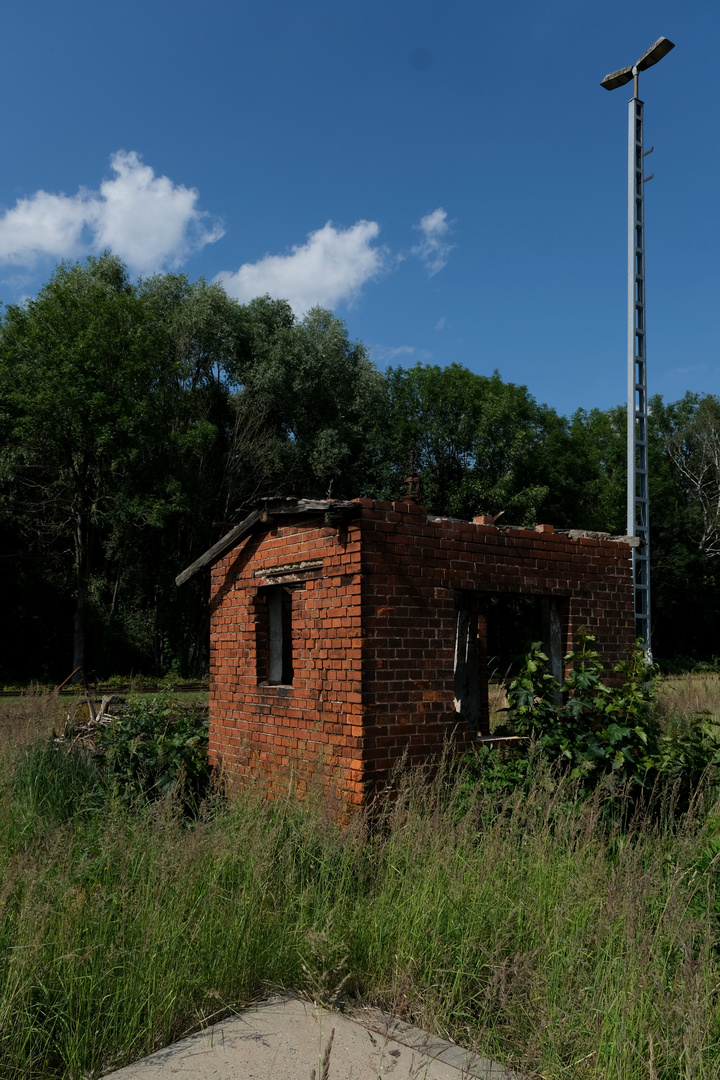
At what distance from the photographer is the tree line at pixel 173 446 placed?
77.2 ft

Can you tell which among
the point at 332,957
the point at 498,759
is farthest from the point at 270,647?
the point at 332,957

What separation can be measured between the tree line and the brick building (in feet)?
50.3

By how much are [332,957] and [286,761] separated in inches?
145

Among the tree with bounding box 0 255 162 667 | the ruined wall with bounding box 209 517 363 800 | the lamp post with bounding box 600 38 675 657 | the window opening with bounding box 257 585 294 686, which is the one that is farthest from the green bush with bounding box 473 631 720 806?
the tree with bounding box 0 255 162 667

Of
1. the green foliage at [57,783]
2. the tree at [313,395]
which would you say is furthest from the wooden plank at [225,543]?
the tree at [313,395]

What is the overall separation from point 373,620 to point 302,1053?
3644 mm

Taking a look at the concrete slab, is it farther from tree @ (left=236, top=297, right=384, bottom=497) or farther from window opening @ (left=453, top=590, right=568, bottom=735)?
tree @ (left=236, top=297, right=384, bottom=497)

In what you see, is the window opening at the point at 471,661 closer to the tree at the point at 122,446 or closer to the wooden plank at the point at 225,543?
the wooden plank at the point at 225,543

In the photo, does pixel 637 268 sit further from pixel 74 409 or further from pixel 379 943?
pixel 74 409

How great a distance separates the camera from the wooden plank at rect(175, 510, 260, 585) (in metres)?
8.07

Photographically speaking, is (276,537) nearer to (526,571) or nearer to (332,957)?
(526,571)

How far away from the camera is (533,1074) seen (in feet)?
9.45

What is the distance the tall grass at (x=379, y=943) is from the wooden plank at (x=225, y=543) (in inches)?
149

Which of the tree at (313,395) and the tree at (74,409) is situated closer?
the tree at (74,409)
